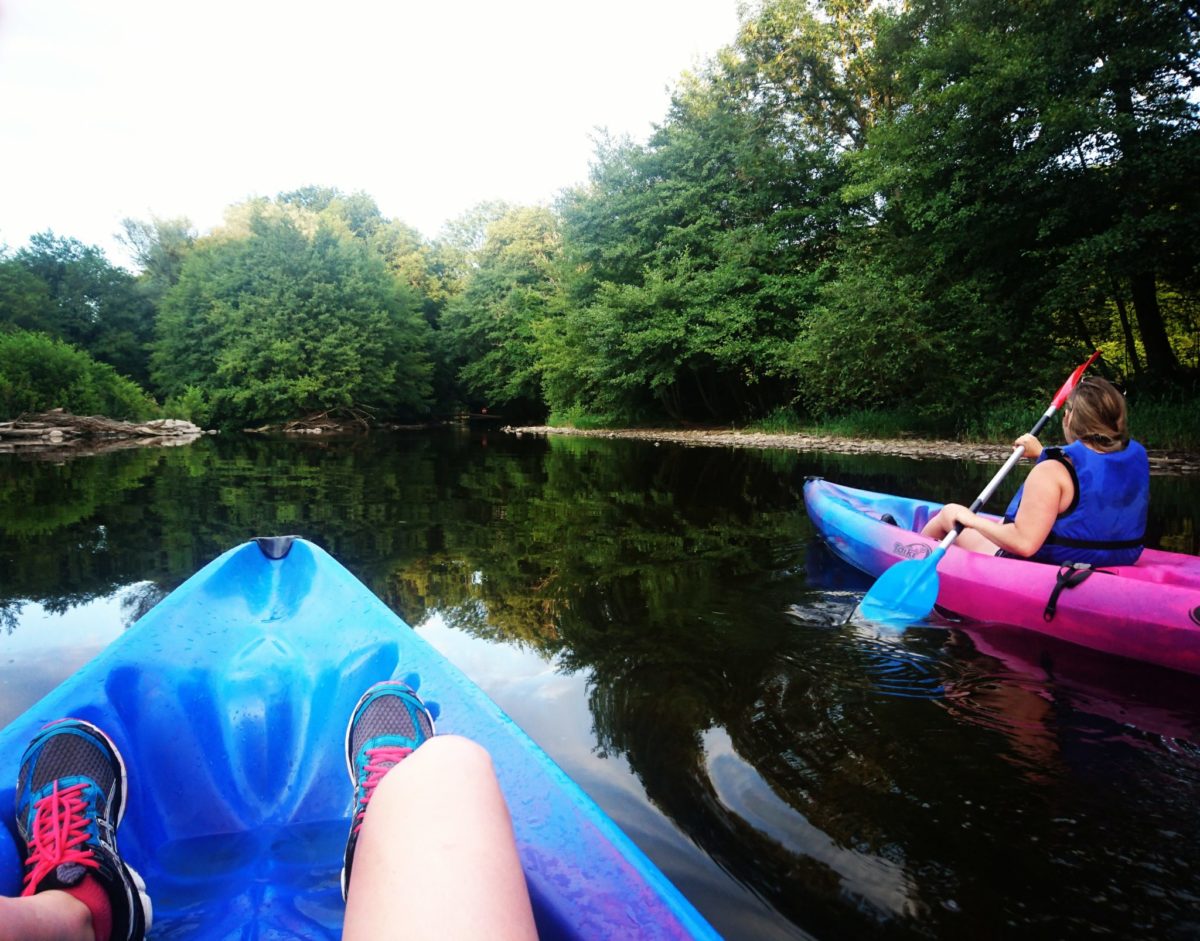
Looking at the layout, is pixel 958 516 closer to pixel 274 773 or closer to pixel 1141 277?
pixel 274 773

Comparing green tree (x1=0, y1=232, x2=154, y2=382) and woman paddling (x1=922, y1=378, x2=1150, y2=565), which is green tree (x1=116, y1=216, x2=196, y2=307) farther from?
woman paddling (x1=922, y1=378, x2=1150, y2=565)

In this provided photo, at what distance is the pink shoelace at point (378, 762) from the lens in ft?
3.98

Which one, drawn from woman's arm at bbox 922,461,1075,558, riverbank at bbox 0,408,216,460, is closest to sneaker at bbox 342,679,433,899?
woman's arm at bbox 922,461,1075,558

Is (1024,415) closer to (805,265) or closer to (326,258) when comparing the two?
(805,265)

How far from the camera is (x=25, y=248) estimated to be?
27656 millimetres

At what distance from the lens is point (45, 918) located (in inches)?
34.6

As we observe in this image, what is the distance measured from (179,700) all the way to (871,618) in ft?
9.11

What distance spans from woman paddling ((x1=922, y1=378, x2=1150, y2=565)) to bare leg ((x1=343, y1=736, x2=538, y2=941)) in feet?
9.47

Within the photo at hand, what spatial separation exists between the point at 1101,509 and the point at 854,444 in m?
10.5

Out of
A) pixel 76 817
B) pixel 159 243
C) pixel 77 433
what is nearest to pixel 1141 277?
pixel 76 817

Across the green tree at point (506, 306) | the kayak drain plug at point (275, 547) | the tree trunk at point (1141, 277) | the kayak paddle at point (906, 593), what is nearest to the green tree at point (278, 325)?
the green tree at point (506, 306)

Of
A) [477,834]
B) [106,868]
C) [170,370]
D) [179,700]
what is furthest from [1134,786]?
[170,370]

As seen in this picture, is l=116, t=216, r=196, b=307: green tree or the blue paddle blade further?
l=116, t=216, r=196, b=307: green tree

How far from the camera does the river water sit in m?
1.47
